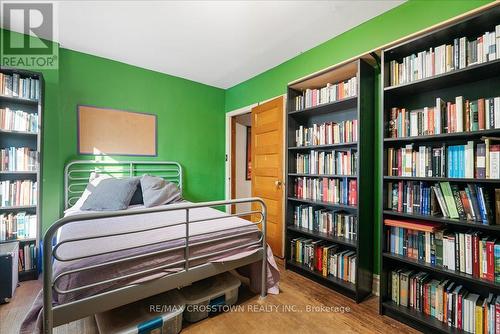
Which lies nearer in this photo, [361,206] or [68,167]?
[361,206]

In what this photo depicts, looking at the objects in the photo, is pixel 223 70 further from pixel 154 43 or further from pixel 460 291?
pixel 460 291

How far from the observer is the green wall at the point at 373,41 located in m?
1.75

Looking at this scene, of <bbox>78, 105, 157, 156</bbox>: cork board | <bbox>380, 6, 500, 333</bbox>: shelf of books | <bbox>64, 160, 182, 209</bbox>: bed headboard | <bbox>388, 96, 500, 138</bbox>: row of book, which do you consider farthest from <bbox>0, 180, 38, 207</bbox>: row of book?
<bbox>388, 96, 500, 138</bbox>: row of book

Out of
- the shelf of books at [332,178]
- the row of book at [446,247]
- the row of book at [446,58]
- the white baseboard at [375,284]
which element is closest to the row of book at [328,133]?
the shelf of books at [332,178]

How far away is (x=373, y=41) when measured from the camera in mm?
2090

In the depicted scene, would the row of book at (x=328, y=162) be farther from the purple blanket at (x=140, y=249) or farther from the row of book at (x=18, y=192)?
the row of book at (x=18, y=192)

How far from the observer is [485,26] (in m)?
1.44

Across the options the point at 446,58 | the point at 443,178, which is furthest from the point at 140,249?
the point at 446,58

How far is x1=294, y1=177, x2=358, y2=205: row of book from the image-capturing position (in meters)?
2.08

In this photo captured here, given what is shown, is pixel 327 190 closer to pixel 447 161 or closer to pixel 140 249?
pixel 447 161

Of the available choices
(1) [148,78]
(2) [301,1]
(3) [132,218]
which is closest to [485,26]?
(2) [301,1]

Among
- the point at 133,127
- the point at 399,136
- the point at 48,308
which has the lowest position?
the point at 48,308

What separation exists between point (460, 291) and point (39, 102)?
394 cm

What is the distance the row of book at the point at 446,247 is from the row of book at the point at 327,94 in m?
1.17
